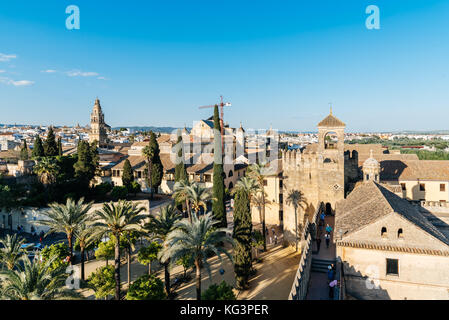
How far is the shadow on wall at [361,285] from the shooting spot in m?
18.6

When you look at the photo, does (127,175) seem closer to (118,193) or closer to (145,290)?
(118,193)

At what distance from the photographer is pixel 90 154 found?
4447 cm

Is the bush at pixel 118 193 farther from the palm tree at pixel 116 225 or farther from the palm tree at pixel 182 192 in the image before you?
the palm tree at pixel 116 225

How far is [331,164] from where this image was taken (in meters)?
29.8

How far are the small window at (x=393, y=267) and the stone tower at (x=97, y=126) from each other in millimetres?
84331

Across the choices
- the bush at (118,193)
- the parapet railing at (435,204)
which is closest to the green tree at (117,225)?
the bush at (118,193)

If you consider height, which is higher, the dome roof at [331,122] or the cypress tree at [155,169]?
the dome roof at [331,122]

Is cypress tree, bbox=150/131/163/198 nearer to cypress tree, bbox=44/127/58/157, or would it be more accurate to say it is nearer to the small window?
cypress tree, bbox=44/127/58/157

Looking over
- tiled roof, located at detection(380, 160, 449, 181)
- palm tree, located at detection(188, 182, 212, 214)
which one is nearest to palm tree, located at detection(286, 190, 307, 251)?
palm tree, located at detection(188, 182, 212, 214)

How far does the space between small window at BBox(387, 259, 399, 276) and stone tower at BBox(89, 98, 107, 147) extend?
277 ft

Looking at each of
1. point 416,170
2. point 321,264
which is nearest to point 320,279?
point 321,264

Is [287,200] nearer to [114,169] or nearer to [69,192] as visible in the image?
[69,192]

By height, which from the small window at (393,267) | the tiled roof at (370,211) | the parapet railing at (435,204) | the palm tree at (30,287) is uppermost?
the tiled roof at (370,211)
